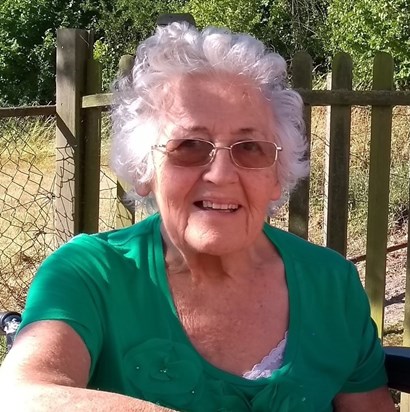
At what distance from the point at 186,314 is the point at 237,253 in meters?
0.20

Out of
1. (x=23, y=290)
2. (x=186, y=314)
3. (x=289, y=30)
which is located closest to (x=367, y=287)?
(x=186, y=314)

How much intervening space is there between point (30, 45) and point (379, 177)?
826 inches

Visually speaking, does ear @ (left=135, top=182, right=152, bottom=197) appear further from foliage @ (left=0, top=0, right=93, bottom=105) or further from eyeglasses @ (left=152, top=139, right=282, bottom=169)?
foliage @ (left=0, top=0, right=93, bottom=105)

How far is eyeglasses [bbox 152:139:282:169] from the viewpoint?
1.74 meters

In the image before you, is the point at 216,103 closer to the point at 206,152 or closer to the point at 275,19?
the point at 206,152

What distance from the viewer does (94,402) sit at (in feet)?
4.31

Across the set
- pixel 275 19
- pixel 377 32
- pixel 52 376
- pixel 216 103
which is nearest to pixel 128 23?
pixel 275 19

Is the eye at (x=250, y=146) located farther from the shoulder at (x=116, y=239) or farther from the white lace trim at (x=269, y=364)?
the white lace trim at (x=269, y=364)

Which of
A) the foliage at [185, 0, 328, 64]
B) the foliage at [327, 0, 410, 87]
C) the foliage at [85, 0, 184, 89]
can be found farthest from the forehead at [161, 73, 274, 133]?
the foliage at [85, 0, 184, 89]

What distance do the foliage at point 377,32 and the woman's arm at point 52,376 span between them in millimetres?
10934

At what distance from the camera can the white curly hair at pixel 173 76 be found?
5.97 feet

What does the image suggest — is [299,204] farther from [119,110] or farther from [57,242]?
[119,110]

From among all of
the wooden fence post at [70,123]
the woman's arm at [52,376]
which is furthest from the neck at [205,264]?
the wooden fence post at [70,123]

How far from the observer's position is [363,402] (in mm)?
1996
